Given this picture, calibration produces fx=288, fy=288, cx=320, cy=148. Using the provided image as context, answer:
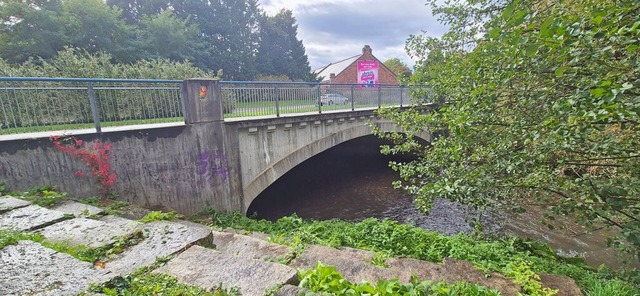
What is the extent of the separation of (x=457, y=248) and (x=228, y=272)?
359 centimetres

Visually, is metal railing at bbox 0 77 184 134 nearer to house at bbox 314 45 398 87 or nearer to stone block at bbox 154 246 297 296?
stone block at bbox 154 246 297 296

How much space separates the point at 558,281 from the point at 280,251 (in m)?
2.86

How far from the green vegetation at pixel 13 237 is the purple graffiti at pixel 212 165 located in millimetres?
3843

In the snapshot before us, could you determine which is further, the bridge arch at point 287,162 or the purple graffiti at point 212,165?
the bridge arch at point 287,162

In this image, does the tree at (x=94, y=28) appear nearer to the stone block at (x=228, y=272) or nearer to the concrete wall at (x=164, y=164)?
the concrete wall at (x=164, y=164)

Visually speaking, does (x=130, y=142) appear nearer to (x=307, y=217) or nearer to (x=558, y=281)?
(x=307, y=217)

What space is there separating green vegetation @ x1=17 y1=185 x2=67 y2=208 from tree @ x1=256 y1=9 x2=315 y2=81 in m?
32.6

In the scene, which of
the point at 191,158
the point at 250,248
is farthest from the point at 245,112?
the point at 250,248

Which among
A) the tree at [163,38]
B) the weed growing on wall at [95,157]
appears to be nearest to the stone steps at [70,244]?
the weed growing on wall at [95,157]

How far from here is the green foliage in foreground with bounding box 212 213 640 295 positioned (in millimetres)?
3592

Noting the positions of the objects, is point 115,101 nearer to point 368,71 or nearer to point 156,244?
point 156,244

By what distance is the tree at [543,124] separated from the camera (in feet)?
6.39

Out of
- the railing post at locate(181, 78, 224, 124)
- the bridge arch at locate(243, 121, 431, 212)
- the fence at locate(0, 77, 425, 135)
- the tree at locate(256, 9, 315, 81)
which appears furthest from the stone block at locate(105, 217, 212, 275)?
the tree at locate(256, 9, 315, 81)

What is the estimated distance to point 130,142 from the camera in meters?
5.38
